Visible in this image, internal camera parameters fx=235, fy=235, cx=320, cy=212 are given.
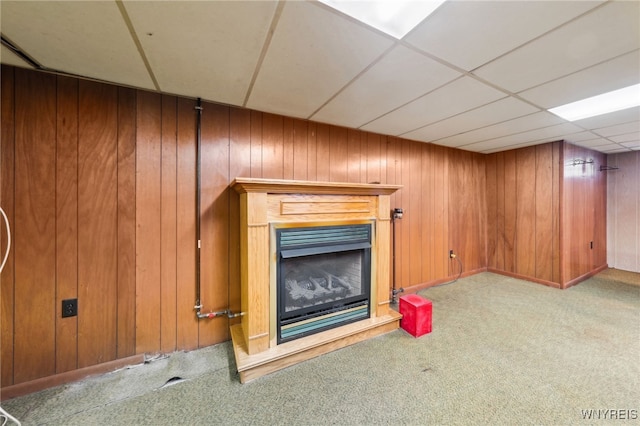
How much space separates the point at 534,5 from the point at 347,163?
1885 mm

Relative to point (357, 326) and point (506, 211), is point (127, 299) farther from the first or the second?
point (506, 211)

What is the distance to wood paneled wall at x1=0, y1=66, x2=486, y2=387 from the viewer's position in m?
1.57

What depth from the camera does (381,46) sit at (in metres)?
1.34

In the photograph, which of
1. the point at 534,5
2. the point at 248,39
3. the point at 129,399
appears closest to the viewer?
the point at 534,5

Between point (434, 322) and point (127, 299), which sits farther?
point (434, 322)

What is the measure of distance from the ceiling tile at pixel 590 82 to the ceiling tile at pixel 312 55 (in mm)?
1437

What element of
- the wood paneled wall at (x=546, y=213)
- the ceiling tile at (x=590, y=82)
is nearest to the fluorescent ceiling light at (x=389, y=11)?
the ceiling tile at (x=590, y=82)

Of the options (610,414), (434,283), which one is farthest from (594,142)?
(610,414)

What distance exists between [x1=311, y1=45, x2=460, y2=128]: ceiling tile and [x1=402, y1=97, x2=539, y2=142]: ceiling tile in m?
0.77

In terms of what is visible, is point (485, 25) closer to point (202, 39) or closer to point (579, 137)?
point (202, 39)

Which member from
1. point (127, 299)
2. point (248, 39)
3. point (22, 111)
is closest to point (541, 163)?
point (248, 39)

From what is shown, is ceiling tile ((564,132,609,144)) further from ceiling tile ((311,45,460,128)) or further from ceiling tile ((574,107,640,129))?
ceiling tile ((311,45,460,128))

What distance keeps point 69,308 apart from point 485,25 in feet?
10.2

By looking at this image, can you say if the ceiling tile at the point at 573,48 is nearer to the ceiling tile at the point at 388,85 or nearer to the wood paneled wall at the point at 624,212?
the ceiling tile at the point at 388,85
